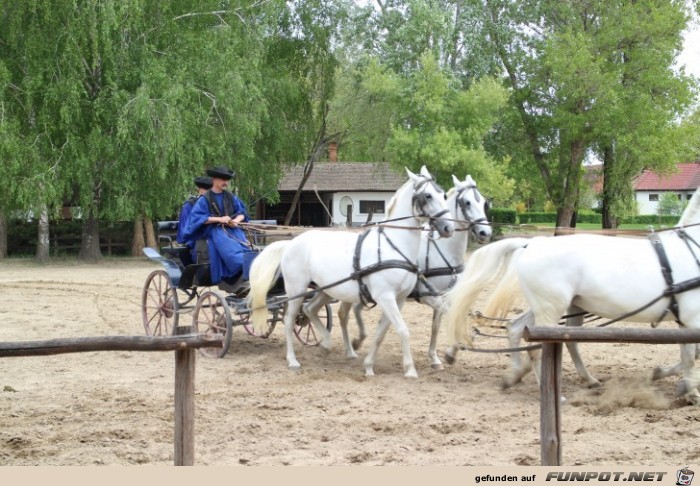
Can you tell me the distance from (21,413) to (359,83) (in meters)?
→ 26.5

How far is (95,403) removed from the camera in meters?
6.85

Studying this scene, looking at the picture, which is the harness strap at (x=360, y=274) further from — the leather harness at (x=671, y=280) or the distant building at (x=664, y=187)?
the distant building at (x=664, y=187)

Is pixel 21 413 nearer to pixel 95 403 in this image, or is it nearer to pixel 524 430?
pixel 95 403

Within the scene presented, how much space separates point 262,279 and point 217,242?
2.77 ft

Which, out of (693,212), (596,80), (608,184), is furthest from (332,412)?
(608,184)

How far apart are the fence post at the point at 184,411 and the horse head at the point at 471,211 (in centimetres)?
413

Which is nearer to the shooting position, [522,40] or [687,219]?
[687,219]

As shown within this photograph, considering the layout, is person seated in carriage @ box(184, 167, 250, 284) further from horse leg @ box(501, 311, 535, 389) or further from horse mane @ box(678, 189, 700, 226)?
horse mane @ box(678, 189, 700, 226)

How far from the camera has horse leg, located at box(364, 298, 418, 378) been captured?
791 cm

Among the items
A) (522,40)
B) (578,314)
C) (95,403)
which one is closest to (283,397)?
(95,403)

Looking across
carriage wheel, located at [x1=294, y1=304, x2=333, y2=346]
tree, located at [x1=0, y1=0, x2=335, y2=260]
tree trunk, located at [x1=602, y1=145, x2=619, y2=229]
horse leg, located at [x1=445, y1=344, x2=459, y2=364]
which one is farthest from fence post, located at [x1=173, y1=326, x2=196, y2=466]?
tree trunk, located at [x1=602, y1=145, x2=619, y2=229]

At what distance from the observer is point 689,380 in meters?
6.66

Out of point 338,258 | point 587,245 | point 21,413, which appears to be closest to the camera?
point 21,413

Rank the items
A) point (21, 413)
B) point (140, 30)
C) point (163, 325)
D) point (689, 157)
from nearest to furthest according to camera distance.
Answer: point (21, 413) < point (163, 325) < point (140, 30) < point (689, 157)
